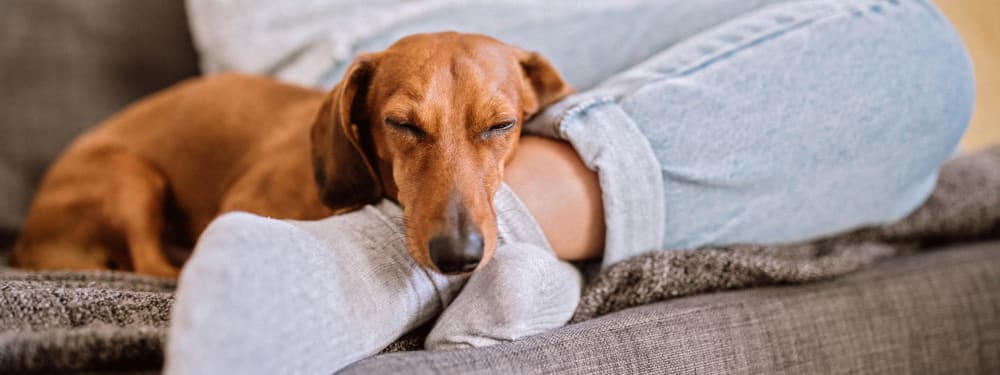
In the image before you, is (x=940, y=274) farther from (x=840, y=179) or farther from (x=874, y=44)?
(x=874, y=44)

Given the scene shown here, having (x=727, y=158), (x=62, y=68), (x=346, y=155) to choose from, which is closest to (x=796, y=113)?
(x=727, y=158)

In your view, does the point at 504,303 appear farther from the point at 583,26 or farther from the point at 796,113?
the point at 583,26

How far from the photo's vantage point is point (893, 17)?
4.39 feet

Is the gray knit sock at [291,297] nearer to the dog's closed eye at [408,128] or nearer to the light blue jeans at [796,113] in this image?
the dog's closed eye at [408,128]

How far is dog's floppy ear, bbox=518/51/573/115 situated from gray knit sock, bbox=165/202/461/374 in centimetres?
45

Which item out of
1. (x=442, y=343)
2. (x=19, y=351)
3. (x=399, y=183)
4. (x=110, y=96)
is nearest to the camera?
(x=19, y=351)

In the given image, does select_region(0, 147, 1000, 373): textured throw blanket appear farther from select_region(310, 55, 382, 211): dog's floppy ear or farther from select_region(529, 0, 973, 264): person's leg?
select_region(310, 55, 382, 211): dog's floppy ear

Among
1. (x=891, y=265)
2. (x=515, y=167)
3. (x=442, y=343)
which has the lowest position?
(x=891, y=265)

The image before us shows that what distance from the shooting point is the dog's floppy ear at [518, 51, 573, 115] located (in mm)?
1369

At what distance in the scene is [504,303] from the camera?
997mm


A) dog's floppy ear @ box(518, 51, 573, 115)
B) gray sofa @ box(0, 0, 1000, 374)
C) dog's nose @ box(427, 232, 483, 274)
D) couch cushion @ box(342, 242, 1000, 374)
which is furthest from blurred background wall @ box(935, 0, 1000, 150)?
dog's nose @ box(427, 232, 483, 274)

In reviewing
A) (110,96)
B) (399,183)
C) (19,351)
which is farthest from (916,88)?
(110,96)

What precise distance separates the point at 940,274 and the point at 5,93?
7.67 feet

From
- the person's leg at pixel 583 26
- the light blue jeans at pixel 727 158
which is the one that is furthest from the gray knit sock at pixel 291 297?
the person's leg at pixel 583 26
